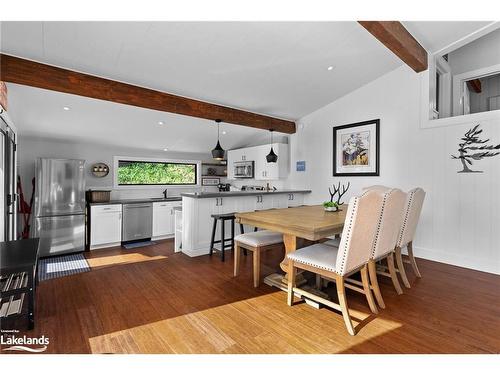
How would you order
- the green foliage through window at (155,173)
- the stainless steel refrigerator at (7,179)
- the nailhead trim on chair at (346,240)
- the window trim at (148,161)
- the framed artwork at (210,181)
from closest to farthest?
the nailhead trim on chair at (346,240) → the stainless steel refrigerator at (7,179) → the window trim at (148,161) → the green foliage through window at (155,173) → the framed artwork at (210,181)

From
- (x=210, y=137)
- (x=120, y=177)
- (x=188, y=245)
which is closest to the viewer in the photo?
(x=188, y=245)

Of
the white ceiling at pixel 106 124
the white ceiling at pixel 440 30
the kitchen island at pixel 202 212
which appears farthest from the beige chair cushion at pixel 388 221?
the white ceiling at pixel 106 124

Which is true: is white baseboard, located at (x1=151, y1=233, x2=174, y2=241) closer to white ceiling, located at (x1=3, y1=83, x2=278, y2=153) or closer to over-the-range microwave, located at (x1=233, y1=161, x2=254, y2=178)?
white ceiling, located at (x1=3, y1=83, x2=278, y2=153)

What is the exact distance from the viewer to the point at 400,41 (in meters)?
2.88

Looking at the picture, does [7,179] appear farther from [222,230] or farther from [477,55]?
[477,55]

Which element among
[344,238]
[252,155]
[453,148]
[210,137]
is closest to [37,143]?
[210,137]

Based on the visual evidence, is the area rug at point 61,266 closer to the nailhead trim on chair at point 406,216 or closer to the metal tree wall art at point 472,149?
the nailhead trim on chair at point 406,216

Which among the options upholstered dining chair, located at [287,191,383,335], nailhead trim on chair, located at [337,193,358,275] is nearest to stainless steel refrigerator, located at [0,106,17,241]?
upholstered dining chair, located at [287,191,383,335]

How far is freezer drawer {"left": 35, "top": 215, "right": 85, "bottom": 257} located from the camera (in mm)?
3799

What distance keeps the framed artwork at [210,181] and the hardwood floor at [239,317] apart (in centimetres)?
344

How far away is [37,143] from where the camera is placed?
4289mm

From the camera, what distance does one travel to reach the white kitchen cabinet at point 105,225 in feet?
13.9

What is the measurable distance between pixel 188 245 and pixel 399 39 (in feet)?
12.4
